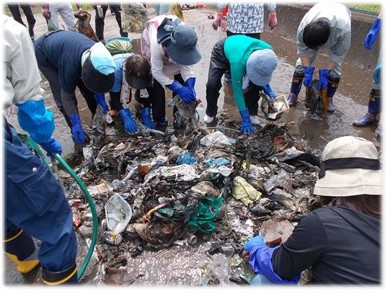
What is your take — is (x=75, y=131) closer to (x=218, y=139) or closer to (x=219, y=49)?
(x=218, y=139)

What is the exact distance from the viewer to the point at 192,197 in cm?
263

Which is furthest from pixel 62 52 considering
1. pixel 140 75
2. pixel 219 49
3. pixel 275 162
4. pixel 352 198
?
pixel 352 198

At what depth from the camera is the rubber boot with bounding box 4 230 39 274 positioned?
2287 mm

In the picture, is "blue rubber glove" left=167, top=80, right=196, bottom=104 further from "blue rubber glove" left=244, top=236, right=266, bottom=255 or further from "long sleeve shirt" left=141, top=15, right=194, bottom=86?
"blue rubber glove" left=244, top=236, right=266, bottom=255

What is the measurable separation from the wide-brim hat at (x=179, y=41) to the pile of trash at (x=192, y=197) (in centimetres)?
86

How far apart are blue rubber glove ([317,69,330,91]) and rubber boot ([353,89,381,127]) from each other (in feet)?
1.81

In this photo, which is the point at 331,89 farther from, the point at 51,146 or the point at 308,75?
the point at 51,146

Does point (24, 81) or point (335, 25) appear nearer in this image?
point (24, 81)

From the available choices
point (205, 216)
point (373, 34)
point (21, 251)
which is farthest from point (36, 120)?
point (373, 34)

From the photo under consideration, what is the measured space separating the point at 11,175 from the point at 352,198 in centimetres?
174

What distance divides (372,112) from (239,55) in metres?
1.86

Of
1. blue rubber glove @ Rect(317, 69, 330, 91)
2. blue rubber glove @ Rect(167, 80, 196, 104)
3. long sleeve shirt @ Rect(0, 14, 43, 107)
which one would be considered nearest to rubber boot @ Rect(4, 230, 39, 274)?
long sleeve shirt @ Rect(0, 14, 43, 107)

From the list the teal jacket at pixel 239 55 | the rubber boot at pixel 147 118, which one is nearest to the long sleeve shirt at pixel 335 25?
the teal jacket at pixel 239 55

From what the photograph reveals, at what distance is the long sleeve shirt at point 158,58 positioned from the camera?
3.54m
